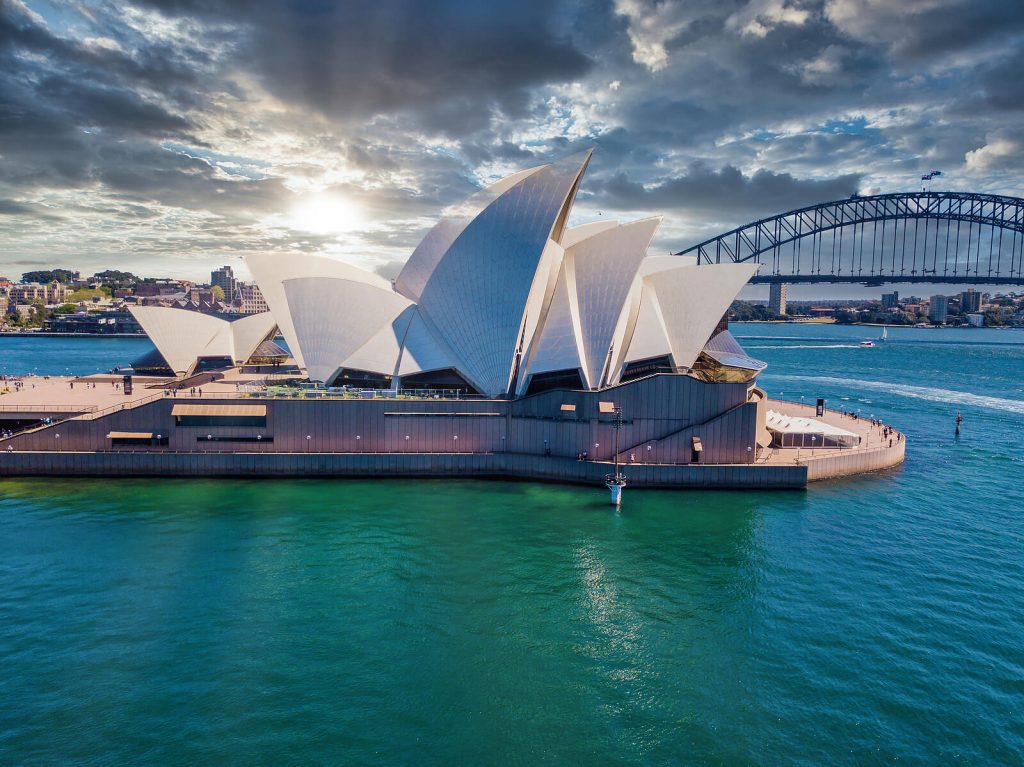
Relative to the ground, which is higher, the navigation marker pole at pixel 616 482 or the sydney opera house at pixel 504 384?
the sydney opera house at pixel 504 384

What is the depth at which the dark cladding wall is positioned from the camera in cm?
3231

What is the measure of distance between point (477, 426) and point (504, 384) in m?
3.07

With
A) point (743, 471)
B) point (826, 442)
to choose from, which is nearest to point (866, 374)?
point (826, 442)

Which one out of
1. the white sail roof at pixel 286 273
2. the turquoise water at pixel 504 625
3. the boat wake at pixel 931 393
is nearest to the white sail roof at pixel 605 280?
the turquoise water at pixel 504 625

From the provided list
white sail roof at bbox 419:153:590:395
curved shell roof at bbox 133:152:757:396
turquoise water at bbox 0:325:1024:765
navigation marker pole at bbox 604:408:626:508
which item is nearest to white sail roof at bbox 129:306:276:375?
curved shell roof at bbox 133:152:757:396

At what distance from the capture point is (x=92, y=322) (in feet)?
550

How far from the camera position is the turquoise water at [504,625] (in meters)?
13.5

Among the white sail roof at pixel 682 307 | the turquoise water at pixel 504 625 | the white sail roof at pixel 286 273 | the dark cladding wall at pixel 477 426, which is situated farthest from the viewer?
the white sail roof at pixel 286 273

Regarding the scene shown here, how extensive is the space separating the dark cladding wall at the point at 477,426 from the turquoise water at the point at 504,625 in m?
2.79

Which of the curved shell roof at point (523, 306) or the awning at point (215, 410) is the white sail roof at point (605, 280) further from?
the awning at point (215, 410)

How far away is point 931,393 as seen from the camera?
6631 centimetres

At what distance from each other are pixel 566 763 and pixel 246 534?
17.0 meters

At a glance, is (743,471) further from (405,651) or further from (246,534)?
(246,534)

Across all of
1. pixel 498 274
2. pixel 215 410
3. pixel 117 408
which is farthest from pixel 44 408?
pixel 498 274
